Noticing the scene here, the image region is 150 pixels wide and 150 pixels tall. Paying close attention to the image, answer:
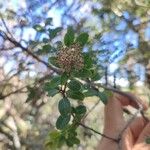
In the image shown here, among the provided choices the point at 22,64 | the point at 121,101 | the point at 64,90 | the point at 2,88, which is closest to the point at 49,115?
the point at 2,88

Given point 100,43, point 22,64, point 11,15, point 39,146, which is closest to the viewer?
point 100,43

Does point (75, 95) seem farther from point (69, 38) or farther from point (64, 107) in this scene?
point (69, 38)

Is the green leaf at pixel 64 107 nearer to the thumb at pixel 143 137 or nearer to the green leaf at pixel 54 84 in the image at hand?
the green leaf at pixel 54 84

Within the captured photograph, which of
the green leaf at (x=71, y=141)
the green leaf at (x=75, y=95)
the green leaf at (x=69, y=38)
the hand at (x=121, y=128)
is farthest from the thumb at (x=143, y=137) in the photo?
the green leaf at (x=69, y=38)

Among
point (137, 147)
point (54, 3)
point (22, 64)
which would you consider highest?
point (54, 3)

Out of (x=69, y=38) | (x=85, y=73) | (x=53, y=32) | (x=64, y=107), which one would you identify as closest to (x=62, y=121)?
(x=64, y=107)

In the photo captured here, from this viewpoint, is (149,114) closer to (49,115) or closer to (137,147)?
(137,147)

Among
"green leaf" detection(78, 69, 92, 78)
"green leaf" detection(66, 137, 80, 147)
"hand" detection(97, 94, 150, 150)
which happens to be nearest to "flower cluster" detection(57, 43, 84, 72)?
"green leaf" detection(78, 69, 92, 78)
